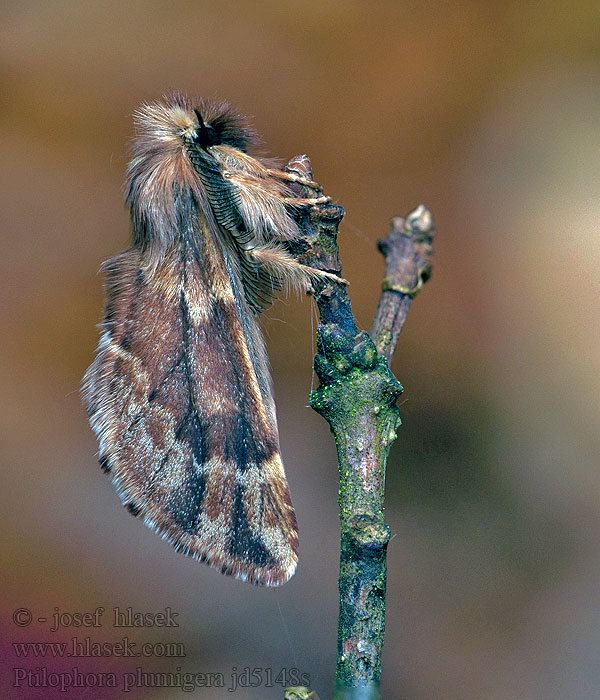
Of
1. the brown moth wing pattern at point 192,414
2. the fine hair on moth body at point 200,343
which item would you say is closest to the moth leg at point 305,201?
the fine hair on moth body at point 200,343

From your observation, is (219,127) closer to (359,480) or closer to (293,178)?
(293,178)

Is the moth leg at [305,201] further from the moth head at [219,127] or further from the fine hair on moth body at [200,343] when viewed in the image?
the moth head at [219,127]

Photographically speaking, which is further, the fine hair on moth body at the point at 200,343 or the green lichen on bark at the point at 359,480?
the fine hair on moth body at the point at 200,343

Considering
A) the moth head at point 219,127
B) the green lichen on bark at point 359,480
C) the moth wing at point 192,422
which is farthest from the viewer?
the moth head at point 219,127

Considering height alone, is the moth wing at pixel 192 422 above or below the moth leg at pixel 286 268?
below

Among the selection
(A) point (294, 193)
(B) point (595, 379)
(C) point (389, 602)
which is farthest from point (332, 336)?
(B) point (595, 379)

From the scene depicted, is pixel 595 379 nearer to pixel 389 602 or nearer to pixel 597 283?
pixel 597 283

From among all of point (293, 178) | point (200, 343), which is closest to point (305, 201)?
point (293, 178)

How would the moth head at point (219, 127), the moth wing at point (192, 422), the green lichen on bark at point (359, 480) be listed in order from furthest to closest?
the moth head at point (219, 127), the moth wing at point (192, 422), the green lichen on bark at point (359, 480)

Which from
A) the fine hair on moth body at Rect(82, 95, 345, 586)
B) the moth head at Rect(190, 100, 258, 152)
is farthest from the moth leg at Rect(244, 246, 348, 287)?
the moth head at Rect(190, 100, 258, 152)
